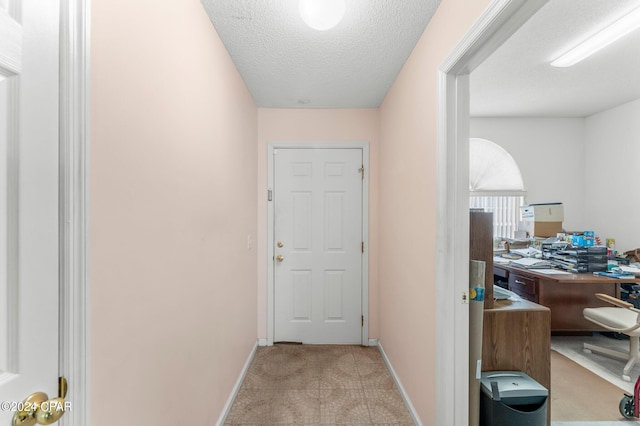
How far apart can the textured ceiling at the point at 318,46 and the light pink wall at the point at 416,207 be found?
0.47 feet

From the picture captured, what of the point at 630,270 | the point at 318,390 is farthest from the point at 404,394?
the point at 630,270

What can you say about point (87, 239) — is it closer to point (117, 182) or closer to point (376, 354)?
point (117, 182)

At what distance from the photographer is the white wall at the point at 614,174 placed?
3488mm

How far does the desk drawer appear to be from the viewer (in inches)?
115

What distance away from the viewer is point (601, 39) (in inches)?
85.2

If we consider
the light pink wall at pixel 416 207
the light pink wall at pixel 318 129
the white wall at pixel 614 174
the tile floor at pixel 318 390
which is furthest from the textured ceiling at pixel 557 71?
the tile floor at pixel 318 390

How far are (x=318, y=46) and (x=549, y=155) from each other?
404 centimetres

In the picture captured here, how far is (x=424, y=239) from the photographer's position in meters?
1.71

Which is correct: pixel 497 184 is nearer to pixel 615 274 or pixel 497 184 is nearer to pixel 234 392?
pixel 615 274

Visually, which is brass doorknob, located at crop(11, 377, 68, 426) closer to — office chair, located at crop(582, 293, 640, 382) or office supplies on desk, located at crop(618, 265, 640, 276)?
office chair, located at crop(582, 293, 640, 382)

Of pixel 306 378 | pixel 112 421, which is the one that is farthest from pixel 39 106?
pixel 306 378

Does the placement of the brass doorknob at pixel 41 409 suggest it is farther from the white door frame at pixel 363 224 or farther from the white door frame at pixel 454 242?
the white door frame at pixel 363 224

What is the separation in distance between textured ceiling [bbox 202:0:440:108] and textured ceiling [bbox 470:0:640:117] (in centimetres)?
102

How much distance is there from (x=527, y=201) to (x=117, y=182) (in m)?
4.90
